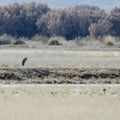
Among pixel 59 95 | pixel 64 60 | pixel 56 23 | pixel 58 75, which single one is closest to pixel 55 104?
pixel 59 95

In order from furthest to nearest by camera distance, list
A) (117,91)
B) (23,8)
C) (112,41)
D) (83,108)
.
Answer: (23,8) → (112,41) → (117,91) → (83,108)

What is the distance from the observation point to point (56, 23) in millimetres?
93625

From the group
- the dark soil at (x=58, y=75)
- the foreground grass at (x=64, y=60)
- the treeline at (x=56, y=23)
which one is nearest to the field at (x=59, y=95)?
the dark soil at (x=58, y=75)

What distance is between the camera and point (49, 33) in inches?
3674

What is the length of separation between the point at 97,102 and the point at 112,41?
53.9 m

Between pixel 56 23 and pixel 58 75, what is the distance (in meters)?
63.5

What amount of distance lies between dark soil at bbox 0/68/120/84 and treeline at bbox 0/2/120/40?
58354mm

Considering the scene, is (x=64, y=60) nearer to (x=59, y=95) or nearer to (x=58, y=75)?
(x=58, y=75)

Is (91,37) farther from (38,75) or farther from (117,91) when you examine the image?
(117,91)

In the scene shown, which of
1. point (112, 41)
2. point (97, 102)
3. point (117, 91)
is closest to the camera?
point (97, 102)

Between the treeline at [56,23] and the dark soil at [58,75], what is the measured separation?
58.4 m

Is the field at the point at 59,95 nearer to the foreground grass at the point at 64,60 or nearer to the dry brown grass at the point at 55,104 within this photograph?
the dry brown grass at the point at 55,104

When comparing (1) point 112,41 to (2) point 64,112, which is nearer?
(2) point 64,112

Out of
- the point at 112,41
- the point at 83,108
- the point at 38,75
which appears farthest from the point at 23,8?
the point at 83,108
